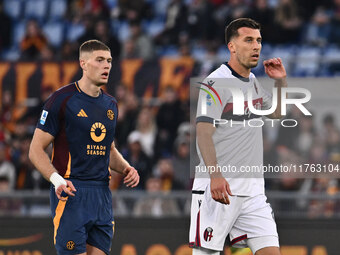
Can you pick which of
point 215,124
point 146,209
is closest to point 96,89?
point 215,124

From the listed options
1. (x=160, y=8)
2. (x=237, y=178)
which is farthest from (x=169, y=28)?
(x=237, y=178)

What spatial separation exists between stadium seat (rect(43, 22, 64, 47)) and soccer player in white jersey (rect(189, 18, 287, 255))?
9934 mm

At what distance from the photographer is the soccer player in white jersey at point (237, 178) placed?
712 cm

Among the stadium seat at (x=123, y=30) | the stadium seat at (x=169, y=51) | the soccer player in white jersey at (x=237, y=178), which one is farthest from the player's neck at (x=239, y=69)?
the stadium seat at (x=123, y=30)

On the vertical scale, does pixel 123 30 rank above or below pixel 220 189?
above

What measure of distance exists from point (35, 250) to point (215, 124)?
187 inches

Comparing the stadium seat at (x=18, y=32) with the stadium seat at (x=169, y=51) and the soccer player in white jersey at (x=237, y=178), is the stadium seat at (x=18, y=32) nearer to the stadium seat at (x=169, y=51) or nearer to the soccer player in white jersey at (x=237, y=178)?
the stadium seat at (x=169, y=51)

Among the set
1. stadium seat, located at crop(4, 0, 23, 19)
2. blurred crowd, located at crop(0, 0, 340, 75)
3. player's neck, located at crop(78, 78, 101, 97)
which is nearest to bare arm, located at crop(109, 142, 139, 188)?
player's neck, located at crop(78, 78, 101, 97)

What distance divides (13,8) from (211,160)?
12.2 meters

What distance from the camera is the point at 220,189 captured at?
6.77 meters

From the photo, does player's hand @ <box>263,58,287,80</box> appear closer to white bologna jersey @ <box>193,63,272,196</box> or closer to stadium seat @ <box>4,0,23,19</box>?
white bologna jersey @ <box>193,63,272,196</box>

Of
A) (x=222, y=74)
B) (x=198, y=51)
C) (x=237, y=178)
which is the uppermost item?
(x=198, y=51)

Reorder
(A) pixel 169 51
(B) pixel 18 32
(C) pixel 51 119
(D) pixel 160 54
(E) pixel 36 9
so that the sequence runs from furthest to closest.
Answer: (E) pixel 36 9 < (B) pixel 18 32 < (A) pixel 169 51 < (D) pixel 160 54 < (C) pixel 51 119

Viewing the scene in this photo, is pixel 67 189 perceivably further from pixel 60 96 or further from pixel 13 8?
pixel 13 8
